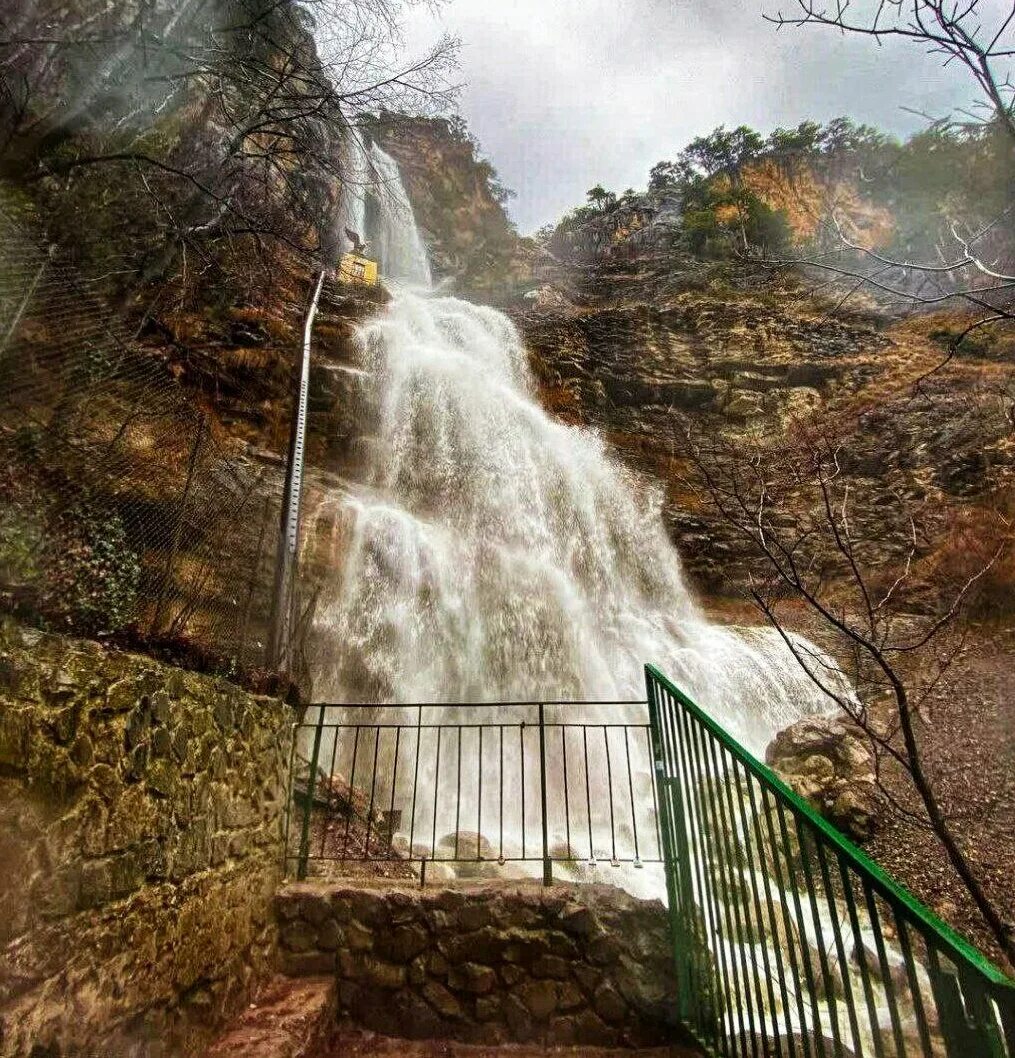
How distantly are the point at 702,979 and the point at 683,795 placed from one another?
945mm

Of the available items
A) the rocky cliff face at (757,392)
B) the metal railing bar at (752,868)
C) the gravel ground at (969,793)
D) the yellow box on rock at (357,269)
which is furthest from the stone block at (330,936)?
the yellow box on rock at (357,269)

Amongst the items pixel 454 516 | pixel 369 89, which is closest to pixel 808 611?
pixel 454 516

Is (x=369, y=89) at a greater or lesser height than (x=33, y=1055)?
greater

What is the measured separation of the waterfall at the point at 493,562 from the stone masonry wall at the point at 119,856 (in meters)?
5.12

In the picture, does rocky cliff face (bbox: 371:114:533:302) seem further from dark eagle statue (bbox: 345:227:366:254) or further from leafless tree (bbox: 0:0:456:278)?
leafless tree (bbox: 0:0:456:278)

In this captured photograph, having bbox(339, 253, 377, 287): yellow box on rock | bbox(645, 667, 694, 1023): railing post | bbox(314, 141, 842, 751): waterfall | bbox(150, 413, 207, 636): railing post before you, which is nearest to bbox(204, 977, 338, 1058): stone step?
bbox(645, 667, 694, 1023): railing post

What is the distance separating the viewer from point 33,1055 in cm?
204

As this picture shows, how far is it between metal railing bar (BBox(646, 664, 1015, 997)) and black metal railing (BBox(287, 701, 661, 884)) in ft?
9.27

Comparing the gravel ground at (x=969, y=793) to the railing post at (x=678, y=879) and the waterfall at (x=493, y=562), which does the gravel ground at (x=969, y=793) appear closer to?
the waterfall at (x=493, y=562)

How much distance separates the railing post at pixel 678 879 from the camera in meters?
3.47

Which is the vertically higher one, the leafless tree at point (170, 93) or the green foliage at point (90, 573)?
the leafless tree at point (170, 93)

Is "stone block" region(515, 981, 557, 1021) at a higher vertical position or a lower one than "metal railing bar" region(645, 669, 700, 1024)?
lower

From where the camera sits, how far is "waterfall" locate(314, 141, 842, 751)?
9.35 meters

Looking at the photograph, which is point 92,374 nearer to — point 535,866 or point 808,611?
point 535,866
